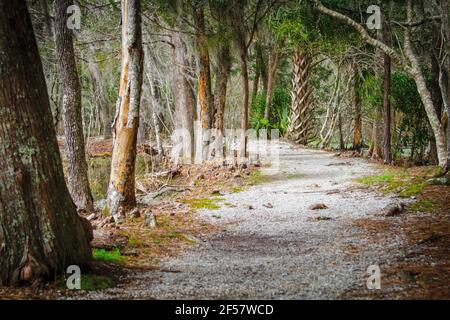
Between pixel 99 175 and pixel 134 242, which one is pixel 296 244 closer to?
pixel 134 242

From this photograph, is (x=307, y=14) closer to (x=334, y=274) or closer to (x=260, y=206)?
(x=260, y=206)

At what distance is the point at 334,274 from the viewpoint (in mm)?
4594

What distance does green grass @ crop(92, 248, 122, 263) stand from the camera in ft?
16.9

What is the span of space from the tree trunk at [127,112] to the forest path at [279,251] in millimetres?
1479

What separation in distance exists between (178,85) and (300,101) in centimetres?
690

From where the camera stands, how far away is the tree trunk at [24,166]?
160 inches

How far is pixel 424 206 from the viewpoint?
7.72 meters

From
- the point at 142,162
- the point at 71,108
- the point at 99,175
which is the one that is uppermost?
the point at 71,108

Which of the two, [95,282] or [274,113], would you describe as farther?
[274,113]

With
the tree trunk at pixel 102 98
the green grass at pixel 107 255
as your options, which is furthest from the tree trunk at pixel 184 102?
the green grass at pixel 107 255

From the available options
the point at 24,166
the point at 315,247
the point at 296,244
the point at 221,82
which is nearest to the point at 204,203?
the point at 296,244

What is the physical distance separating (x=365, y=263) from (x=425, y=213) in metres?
2.92

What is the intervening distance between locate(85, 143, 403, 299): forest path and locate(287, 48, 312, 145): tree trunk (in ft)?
30.9

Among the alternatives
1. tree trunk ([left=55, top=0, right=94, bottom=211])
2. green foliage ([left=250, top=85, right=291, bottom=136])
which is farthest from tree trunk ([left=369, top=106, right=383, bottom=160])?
tree trunk ([left=55, top=0, right=94, bottom=211])
